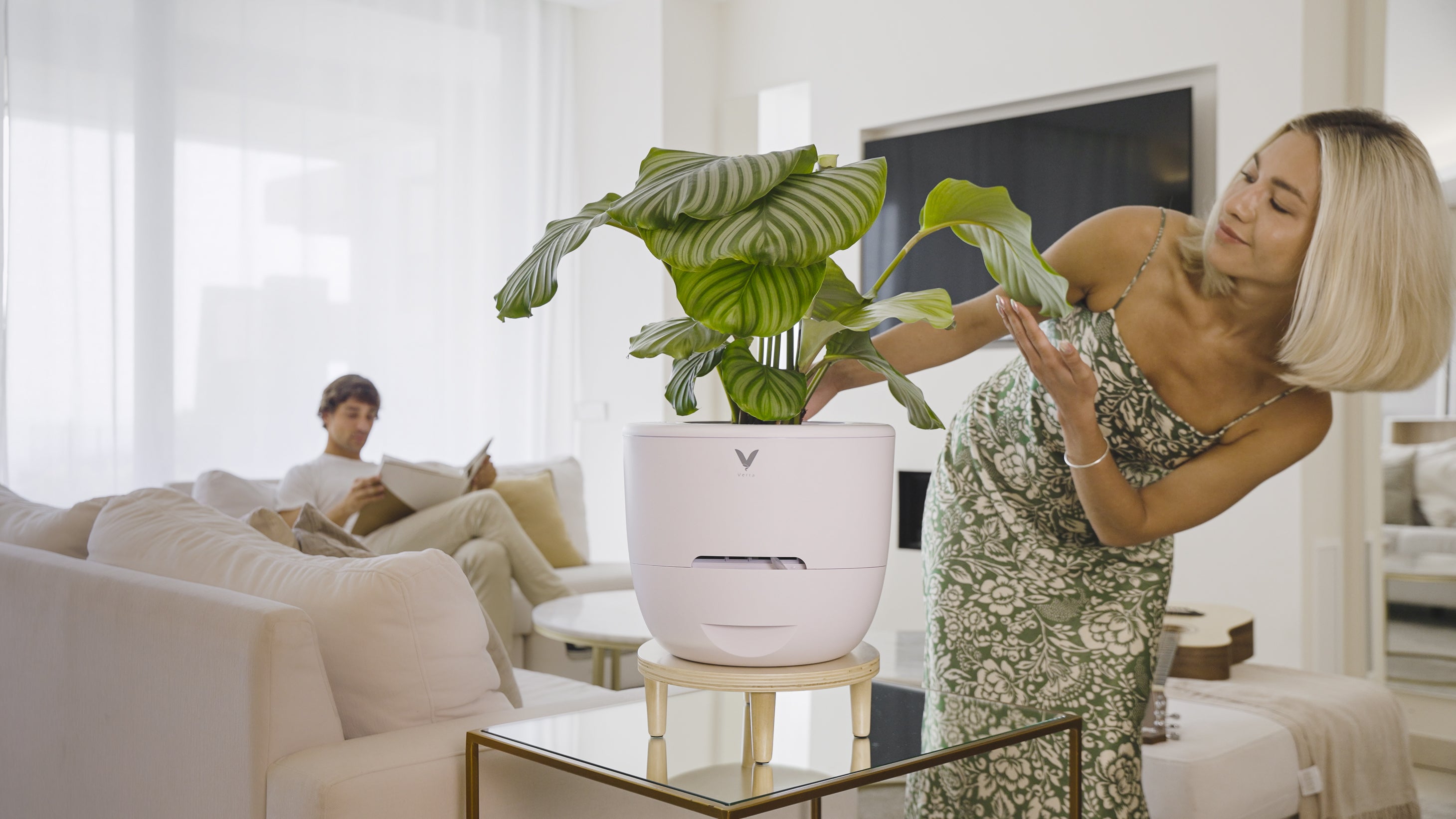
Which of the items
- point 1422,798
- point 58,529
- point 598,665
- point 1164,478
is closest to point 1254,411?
point 1164,478

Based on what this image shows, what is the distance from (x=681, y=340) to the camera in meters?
1.04

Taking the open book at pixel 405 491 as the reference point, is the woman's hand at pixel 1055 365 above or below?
above

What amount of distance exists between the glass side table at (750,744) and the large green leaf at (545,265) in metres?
0.42

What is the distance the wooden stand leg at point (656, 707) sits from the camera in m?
1.10

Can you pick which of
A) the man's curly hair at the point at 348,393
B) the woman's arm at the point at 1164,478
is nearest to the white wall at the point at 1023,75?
the man's curly hair at the point at 348,393

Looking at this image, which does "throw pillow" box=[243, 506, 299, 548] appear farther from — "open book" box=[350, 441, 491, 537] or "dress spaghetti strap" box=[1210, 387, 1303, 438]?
"open book" box=[350, 441, 491, 537]

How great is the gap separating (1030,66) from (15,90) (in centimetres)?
379

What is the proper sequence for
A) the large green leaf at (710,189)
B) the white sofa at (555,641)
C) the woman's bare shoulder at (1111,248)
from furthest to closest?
the white sofa at (555,641)
the woman's bare shoulder at (1111,248)
the large green leaf at (710,189)

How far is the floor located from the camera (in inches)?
114

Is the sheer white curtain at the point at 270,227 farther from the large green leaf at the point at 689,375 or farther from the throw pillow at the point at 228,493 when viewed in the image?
the large green leaf at the point at 689,375

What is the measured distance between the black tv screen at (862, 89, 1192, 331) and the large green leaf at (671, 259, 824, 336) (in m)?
3.08

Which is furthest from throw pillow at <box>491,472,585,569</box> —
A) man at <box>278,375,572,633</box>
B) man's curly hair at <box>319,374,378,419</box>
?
man's curly hair at <box>319,374,378,419</box>

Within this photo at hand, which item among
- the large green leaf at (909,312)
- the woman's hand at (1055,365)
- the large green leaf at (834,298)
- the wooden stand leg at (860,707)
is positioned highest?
the large green leaf at (834,298)

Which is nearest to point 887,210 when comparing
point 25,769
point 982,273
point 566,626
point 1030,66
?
point 982,273
